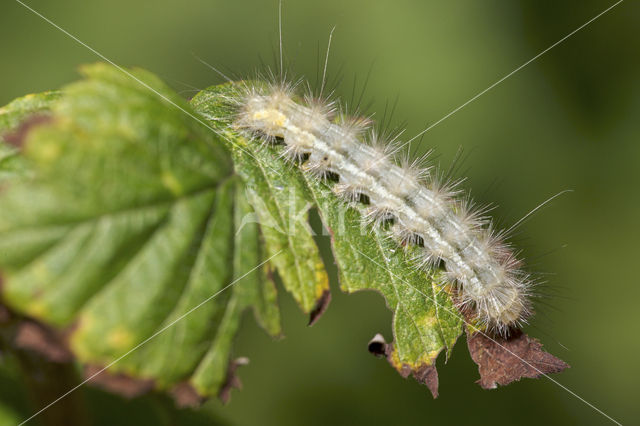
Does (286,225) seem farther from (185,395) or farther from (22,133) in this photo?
(22,133)

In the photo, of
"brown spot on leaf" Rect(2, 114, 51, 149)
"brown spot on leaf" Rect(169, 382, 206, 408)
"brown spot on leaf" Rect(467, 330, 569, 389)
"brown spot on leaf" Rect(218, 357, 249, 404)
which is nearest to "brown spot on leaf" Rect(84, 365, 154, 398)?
"brown spot on leaf" Rect(169, 382, 206, 408)

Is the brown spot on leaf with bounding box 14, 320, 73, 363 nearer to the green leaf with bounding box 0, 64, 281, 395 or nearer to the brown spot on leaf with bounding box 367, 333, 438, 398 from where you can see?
the green leaf with bounding box 0, 64, 281, 395

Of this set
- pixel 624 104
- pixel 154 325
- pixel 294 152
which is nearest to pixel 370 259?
pixel 294 152

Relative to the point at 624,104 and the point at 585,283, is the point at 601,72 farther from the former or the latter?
the point at 585,283

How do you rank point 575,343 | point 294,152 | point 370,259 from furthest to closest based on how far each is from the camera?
point 575,343 → point 294,152 → point 370,259

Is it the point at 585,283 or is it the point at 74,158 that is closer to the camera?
the point at 74,158

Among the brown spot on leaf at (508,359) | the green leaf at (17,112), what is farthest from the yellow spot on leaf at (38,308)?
the brown spot on leaf at (508,359)

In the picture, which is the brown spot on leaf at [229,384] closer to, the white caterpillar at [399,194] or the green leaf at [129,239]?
the green leaf at [129,239]
